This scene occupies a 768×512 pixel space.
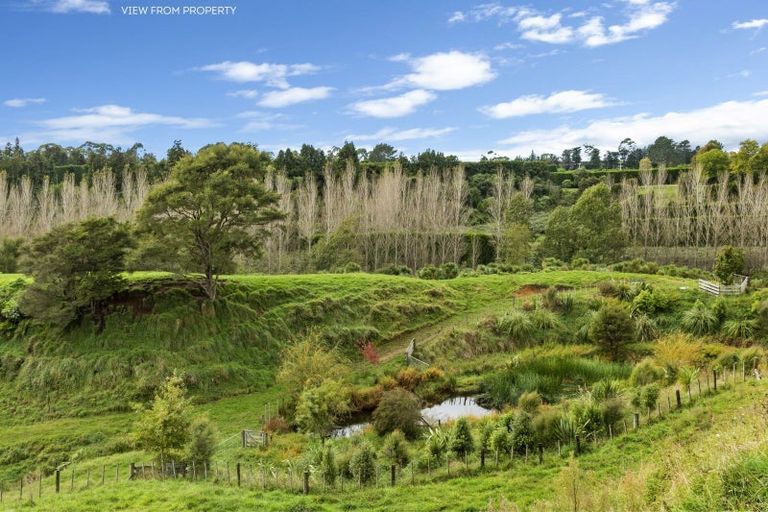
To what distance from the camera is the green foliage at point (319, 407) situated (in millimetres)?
17969

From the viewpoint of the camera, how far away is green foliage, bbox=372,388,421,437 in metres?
18.1

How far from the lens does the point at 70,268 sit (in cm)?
2433

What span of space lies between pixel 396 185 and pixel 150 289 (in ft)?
104

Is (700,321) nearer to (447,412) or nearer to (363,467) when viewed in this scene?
(447,412)

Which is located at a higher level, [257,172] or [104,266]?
[257,172]

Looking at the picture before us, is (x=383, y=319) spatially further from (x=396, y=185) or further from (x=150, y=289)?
(x=396, y=185)

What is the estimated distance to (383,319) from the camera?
103 feet

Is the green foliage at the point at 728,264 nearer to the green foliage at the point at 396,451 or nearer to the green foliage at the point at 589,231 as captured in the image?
the green foliage at the point at 589,231

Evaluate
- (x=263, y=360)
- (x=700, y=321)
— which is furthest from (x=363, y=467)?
(x=700, y=321)

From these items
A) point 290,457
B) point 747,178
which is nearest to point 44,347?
point 290,457

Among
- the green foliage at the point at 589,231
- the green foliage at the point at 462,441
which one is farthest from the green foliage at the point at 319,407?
the green foliage at the point at 589,231

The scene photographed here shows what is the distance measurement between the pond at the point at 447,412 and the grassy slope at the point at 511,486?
6731mm

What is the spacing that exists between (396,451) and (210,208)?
53.0 ft

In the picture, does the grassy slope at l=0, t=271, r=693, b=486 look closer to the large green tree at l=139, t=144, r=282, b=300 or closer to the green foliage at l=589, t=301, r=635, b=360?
the large green tree at l=139, t=144, r=282, b=300
